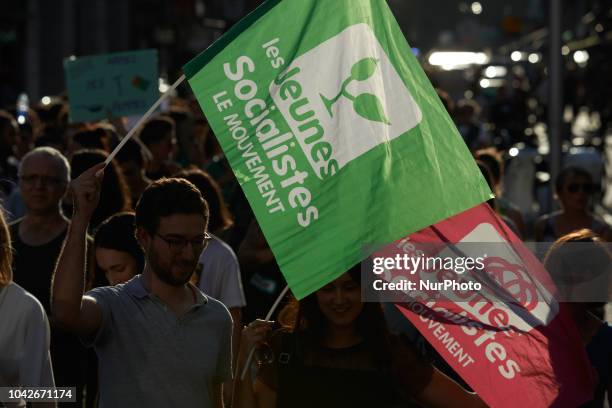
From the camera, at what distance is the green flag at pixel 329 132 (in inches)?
193

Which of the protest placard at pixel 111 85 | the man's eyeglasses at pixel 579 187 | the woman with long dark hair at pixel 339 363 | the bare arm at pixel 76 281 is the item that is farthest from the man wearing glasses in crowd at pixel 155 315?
the protest placard at pixel 111 85

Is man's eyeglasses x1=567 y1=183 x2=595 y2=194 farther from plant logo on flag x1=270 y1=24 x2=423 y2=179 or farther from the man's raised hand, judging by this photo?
the man's raised hand

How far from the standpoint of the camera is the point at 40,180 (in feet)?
25.3

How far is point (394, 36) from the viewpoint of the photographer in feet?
17.5

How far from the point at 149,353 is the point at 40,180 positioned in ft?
9.80

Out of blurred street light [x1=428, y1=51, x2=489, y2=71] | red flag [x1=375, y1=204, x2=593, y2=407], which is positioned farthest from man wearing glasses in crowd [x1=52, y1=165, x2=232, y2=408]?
blurred street light [x1=428, y1=51, x2=489, y2=71]

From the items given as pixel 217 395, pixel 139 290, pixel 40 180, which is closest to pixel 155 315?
pixel 139 290

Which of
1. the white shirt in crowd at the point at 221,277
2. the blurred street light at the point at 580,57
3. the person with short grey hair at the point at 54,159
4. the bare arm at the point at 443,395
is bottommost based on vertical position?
the bare arm at the point at 443,395

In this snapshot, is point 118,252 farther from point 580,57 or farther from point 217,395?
point 580,57

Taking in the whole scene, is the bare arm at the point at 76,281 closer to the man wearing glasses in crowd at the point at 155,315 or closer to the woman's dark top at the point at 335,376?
the man wearing glasses in crowd at the point at 155,315

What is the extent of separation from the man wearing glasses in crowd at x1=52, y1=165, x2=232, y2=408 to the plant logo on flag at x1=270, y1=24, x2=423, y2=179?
0.43 metres

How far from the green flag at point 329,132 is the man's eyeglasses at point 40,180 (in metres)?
2.75

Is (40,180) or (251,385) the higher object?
(40,180)

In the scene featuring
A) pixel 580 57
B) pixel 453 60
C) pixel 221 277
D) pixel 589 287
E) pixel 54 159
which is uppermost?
pixel 580 57
